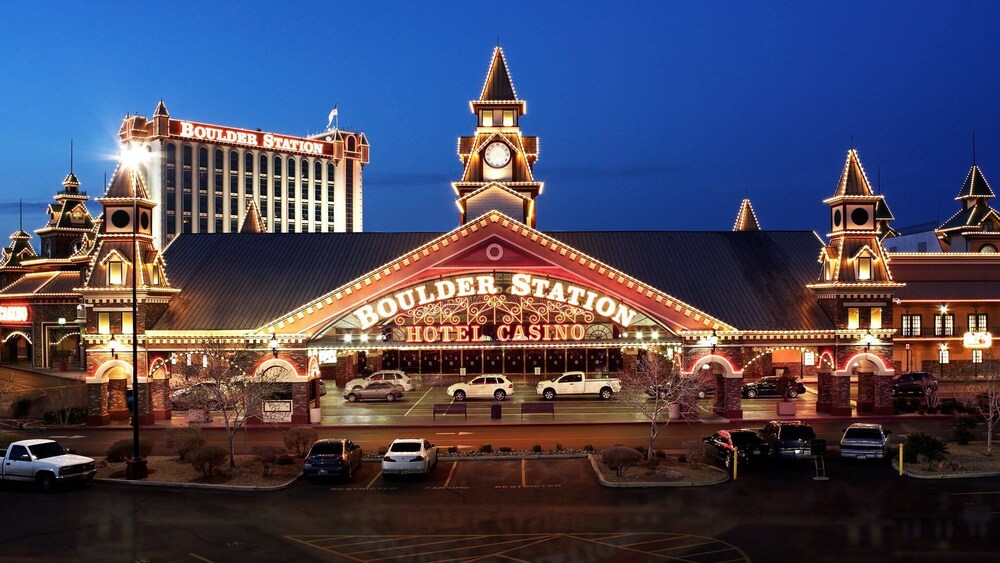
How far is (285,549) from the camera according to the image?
20.4 metres

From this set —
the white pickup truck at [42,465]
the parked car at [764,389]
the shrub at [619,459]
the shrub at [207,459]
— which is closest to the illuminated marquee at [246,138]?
the parked car at [764,389]

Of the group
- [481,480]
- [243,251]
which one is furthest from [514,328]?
[243,251]

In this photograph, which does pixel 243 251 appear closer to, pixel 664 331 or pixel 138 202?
pixel 138 202

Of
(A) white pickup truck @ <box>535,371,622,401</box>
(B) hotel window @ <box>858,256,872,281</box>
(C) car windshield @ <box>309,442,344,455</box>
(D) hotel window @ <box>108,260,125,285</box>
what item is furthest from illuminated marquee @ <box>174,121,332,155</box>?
(C) car windshield @ <box>309,442,344,455</box>

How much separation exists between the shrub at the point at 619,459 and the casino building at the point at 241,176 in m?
89.3

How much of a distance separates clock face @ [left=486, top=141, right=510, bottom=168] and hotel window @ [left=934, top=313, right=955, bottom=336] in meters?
31.8

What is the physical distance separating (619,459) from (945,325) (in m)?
39.4

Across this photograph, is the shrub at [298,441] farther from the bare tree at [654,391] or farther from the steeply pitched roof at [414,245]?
the bare tree at [654,391]

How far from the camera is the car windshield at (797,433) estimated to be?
30.6m

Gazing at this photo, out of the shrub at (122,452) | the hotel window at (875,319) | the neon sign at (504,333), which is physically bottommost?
the shrub at (122,452)

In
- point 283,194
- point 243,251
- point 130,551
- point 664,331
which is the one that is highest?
point 283,194

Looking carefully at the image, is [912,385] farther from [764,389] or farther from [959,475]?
[959,475]

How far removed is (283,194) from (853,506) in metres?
127

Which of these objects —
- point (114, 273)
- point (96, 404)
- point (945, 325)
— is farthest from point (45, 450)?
point (945, 325)
